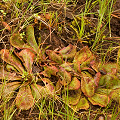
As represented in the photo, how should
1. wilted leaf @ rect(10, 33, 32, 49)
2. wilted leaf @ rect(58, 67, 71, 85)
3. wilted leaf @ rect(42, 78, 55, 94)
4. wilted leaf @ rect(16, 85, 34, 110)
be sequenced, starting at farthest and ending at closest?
1. wilted leaf @ rect(10, 33, 32, 49)
2. wilted leaf @ rect(58, 67, 71, 85)
3. wilted leaf @ rect(42, 78, 55, 94)
4. wilted leaf @ rect(16, 85, 34, 110)

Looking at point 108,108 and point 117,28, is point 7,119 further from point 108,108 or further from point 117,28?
point 117,28

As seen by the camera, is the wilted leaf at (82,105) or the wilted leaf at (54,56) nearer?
the wilted leaf at (82,105)

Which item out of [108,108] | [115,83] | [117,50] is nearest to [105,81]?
[115,83]

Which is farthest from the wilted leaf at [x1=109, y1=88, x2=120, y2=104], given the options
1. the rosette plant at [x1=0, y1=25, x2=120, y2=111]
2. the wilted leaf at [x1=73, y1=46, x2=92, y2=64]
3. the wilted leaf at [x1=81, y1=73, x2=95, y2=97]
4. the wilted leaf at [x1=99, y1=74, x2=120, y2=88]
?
the wilted leaf at [x1=73, y1=46, x2=92, y2=64]

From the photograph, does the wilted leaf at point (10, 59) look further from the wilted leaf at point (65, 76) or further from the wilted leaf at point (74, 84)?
the wilted leaf at point (74, 84)

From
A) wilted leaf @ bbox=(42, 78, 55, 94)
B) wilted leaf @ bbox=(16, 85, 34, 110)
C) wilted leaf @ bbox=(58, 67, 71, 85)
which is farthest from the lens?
wilted leaf @ bbox=(58, 67, 71, 85)

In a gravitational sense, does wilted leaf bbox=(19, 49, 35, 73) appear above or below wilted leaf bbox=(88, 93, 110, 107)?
above

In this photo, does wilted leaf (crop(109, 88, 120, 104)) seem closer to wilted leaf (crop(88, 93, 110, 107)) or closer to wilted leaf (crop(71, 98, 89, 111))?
wilted leaf (crop(88, 93, 110, 107))

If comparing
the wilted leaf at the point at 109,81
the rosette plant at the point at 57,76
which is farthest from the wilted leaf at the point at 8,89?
the wilted leaf at the point at 109,81
